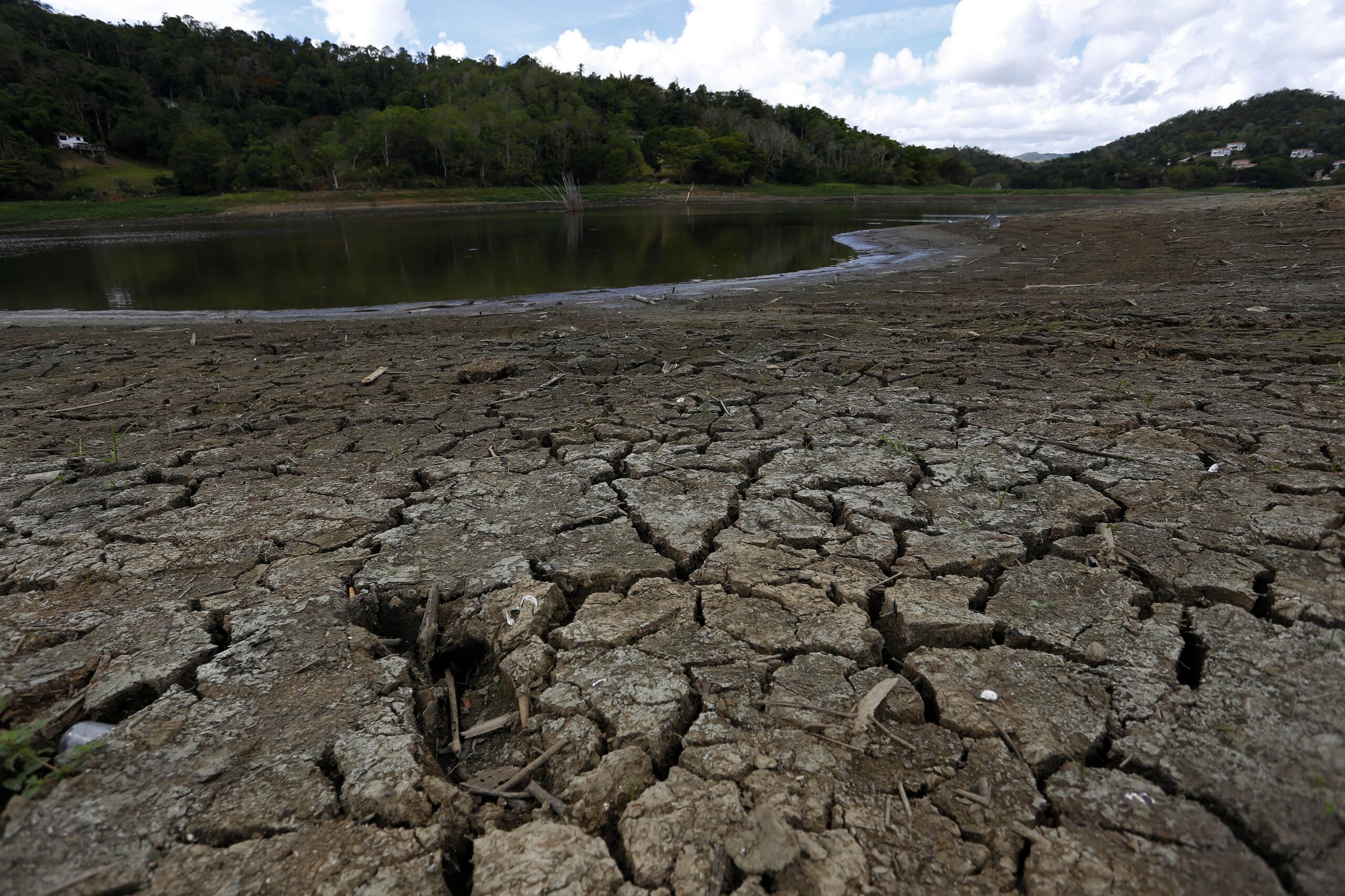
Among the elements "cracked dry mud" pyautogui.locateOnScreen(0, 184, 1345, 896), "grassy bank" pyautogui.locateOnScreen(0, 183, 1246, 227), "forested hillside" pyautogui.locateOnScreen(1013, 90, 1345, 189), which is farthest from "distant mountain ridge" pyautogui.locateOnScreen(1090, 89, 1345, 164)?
"cracked dry mud" pyautogui.locateOnScreen(0, 184, 1345, 896)

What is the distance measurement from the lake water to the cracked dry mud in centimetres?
880

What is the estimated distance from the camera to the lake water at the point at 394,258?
12625mm

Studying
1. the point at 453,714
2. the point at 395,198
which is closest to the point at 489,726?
the point at 453,714

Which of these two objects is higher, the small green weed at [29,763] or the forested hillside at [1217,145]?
the forested hillside at [1217,145]

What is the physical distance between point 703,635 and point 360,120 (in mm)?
79674

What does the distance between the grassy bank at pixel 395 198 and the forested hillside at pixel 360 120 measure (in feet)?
12.9

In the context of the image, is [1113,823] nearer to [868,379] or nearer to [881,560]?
[881,560]

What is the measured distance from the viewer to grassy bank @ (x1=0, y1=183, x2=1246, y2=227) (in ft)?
125

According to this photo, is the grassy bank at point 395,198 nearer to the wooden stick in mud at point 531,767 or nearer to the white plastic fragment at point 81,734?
the white plastic fragment at point 81,734

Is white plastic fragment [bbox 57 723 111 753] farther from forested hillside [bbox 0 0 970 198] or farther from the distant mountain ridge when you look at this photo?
the distant mountain ridge

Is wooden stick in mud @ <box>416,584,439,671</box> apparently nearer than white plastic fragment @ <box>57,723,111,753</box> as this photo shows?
No

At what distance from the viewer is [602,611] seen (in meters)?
2.41

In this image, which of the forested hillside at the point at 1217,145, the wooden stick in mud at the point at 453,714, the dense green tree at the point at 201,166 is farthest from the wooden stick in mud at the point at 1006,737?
the forested hillside at the point at 1217,145

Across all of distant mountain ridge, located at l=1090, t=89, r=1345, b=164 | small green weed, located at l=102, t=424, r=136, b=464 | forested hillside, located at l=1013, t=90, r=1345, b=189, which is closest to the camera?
small green weed, located at l=102, t=424, r=136, b=464
